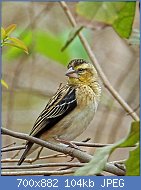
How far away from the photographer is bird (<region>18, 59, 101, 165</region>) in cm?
141

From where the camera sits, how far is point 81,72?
1503 mm

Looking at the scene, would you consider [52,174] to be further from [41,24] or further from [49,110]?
[41,24]

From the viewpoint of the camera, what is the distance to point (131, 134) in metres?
0.70

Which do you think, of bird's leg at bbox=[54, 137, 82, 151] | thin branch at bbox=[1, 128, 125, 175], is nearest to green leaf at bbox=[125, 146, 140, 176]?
thin branch at bbox=[1, 128, 125, 175]

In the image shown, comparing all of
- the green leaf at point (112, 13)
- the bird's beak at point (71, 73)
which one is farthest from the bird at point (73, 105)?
the green leaf at point (112, 13)

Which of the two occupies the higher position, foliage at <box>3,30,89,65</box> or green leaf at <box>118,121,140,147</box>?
foliage at <box>3,30,89,65</box>

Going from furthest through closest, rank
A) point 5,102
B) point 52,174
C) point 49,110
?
point 5,102, point 49,110, point 52,174

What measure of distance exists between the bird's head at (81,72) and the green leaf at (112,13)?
0.11 meters

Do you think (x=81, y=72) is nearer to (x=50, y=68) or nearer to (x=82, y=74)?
(x=82, y=74)

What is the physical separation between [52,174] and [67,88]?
1.69 ft

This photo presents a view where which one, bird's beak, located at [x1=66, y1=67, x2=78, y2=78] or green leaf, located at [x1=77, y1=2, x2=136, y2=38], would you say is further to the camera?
bird's beak, located at [x1=66, y1=67, x2=78, y2=78]

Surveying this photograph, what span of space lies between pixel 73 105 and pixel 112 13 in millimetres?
235

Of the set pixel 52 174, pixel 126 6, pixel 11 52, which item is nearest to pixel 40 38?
pixel 11 52

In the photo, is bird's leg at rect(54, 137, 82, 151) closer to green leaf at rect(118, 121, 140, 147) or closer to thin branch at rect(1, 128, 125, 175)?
thin branch at rect(1, 128, 125, 175)
